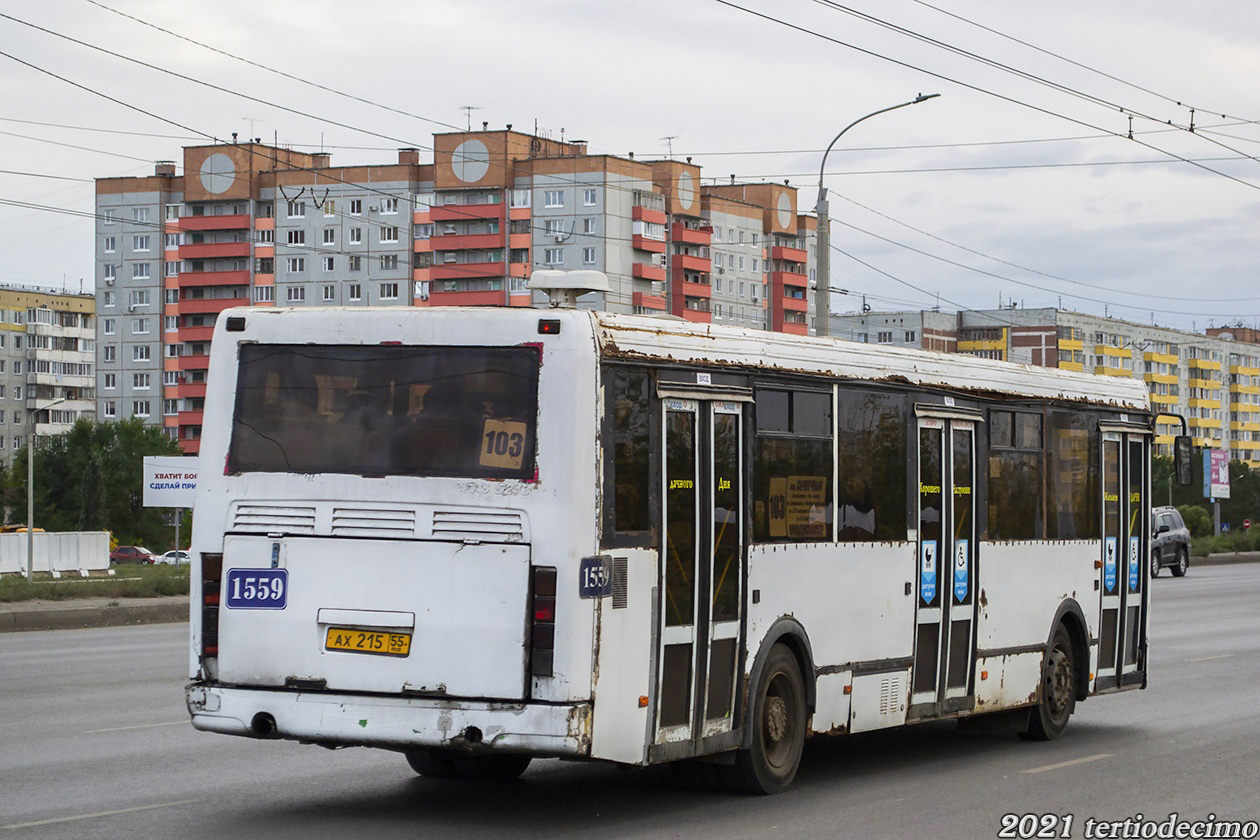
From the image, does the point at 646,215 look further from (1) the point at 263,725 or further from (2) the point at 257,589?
(1) the point at 263,725

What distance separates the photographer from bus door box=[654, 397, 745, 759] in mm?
9523

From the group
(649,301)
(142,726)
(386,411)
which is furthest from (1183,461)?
(649,301)

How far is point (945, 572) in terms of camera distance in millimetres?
12383

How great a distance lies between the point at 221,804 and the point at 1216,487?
66.1 m

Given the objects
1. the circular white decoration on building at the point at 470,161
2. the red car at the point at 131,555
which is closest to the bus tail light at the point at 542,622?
the red car at the point at 131,555

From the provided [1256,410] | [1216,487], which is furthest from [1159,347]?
[1216,487]

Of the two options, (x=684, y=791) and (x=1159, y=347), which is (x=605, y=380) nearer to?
(x=684, y=791)

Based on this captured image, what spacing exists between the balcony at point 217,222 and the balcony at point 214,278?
3.75 meters

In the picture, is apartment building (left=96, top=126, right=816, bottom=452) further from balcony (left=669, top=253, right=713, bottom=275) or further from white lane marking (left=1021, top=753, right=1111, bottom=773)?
white lane marking (left=1021, top=753, right=1111, bottom=773)

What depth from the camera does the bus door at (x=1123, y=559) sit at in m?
14.7

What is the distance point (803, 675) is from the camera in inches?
427

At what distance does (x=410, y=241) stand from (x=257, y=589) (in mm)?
116457

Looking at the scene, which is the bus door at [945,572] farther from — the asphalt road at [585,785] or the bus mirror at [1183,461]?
the bus mirror at [1183,461]

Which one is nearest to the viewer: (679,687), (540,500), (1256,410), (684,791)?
(540,500)
